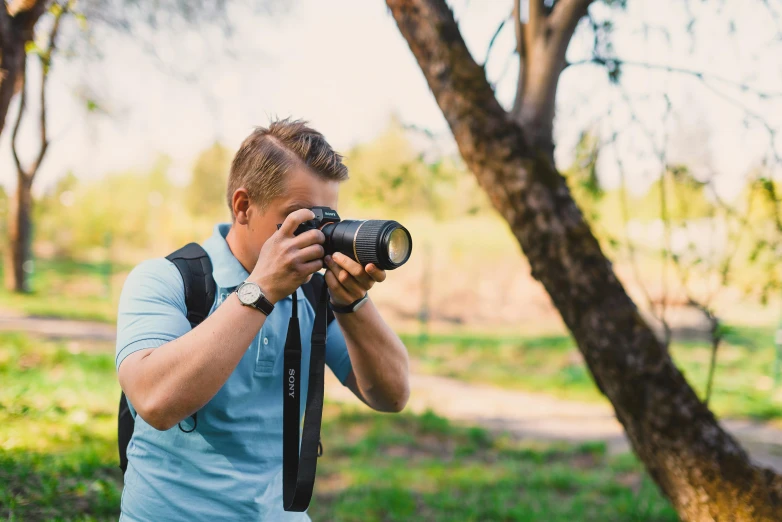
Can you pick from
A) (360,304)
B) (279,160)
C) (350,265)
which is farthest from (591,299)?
(279,160)

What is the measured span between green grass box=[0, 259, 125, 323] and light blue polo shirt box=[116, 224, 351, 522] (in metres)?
10.9

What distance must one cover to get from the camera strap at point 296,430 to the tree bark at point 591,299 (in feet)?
4.39

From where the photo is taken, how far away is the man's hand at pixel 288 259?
1.51m

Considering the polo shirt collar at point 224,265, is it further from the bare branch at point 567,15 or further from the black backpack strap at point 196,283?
the bare branch at point 567,15

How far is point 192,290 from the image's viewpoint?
163 cm

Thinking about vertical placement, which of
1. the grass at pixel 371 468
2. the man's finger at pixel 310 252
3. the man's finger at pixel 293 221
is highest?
the man's finger at pixel 293 221

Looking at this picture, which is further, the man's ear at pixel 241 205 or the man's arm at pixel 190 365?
the man's ear at pixel 241 205

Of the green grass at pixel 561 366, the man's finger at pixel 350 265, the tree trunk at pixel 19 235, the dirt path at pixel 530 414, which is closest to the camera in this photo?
the man's finger at pixel 350 265

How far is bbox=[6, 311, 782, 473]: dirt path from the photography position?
21.2 ft

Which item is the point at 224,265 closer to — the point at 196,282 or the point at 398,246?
the point at 196,282

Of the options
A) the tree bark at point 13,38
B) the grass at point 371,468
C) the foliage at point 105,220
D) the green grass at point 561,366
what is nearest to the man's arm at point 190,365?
the grass at point 371,468

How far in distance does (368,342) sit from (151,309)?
1.84ft

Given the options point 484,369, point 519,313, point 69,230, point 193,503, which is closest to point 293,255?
point 193,503

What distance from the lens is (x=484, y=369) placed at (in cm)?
970
